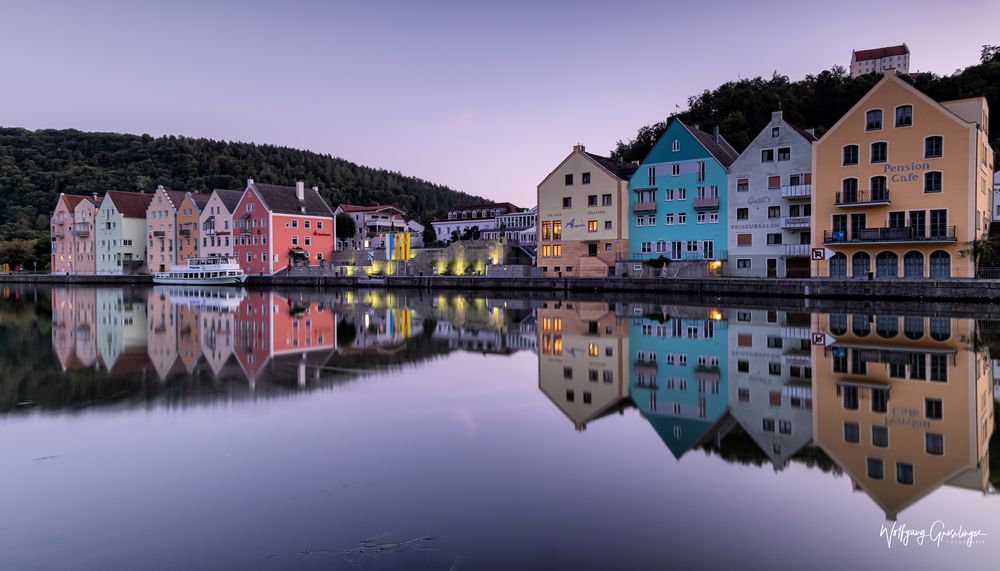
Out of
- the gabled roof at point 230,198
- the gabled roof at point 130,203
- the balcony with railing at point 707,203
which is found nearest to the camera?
the balcony with railing at point 707,203

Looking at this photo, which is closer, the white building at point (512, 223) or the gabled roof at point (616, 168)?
the gabled roof at point (616, 168)

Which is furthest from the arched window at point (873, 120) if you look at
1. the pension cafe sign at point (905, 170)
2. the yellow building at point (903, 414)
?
the yellow building at point (903, 414)

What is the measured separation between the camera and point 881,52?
113 m

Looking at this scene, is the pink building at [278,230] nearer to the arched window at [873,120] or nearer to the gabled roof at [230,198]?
the gabled roof at [230,198]

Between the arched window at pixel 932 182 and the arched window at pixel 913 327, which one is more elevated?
the arched window at pixel 932 182

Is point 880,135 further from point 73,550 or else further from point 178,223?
point 178,223

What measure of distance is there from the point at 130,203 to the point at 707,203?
7153 centimetres

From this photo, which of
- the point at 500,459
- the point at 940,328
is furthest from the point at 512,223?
the point at 500,459

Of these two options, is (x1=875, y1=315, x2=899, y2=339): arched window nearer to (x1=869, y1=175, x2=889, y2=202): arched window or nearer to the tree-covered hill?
(x1=869, y1=175, x2=889, y2=202): arched window

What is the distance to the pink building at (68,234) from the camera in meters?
86.4

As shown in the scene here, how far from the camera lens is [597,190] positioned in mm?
53188

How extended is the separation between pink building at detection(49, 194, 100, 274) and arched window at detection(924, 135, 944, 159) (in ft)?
292

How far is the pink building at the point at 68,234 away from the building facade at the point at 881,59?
115 meters

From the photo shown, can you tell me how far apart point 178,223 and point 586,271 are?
177 ft
